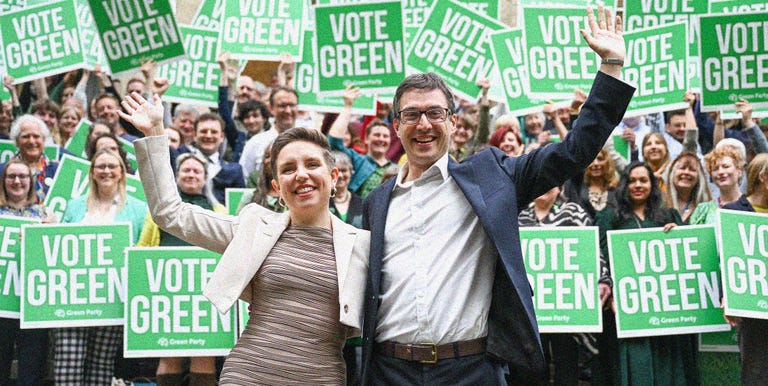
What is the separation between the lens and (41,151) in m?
9.23

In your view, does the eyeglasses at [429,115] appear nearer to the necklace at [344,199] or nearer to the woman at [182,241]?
the necklace at [344,199]

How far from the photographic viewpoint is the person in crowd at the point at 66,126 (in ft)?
33.8

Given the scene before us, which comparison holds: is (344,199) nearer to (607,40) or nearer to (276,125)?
(276,125)

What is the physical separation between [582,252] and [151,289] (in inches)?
110

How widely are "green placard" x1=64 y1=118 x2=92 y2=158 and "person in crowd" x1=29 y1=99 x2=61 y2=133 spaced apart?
2.12 feet

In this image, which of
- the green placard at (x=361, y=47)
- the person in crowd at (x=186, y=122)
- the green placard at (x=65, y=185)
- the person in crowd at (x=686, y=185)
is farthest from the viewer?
the person in crowd at (x=186, y=122)

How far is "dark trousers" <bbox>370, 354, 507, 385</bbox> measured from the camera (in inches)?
144

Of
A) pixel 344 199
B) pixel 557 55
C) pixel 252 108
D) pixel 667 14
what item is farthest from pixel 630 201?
pixel 252 108

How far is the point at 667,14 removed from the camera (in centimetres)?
954

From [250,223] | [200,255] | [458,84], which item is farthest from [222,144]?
[250,223]

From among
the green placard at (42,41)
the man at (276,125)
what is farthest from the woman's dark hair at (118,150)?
the green placard at (42,41)

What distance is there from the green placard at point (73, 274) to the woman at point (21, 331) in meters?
0.33

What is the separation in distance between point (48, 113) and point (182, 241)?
336 centimetres

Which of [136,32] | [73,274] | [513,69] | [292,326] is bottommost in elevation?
[73,274]
